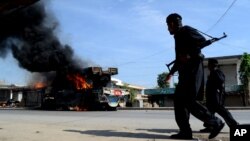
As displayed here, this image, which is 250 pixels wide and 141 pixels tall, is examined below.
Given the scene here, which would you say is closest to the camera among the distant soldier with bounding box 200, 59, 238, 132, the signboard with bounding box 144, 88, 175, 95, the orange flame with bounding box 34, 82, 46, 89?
the distant soldier with bounding box 200, 59, 238, 132

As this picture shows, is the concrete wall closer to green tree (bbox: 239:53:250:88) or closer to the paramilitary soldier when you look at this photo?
green tree (bbox: 239:53:250:88)

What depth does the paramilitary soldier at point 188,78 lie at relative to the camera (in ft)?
19.3

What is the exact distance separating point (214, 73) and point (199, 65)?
107 centimetres

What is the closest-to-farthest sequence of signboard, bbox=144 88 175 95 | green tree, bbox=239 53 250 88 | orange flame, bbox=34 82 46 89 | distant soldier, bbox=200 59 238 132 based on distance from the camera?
distant soldier, bbox=200 59 238 132
orange flame, bbox=34 82 46 89
green tree, bbox=239 53 250 88
signboard, bbox=144 88 175 95

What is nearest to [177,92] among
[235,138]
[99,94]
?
[235,138]

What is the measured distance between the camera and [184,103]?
19.5 feet

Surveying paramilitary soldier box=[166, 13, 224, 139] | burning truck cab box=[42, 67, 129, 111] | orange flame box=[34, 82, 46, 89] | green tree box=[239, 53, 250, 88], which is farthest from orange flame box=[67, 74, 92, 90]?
green tree box=[239, 53, 250, 88]

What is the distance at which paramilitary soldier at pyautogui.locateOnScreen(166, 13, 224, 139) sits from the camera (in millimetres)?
5895

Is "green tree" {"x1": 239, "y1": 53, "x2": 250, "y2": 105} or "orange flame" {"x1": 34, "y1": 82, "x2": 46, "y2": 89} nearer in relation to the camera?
"orange flame" {"x1": 34, "y1": 82, "x2": 46, "y2": 89}

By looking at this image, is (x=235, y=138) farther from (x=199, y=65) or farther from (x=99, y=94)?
(x=99, y=94)

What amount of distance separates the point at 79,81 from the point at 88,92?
1.19 metres

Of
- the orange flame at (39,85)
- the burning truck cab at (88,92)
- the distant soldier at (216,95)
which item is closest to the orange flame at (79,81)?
the burning truck cab at (88,92)

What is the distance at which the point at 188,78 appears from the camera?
591 centimetres

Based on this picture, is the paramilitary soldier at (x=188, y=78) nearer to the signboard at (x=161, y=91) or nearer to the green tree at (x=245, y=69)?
the green tree at (x=245, y=69)
